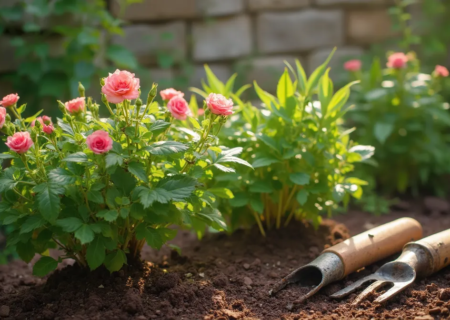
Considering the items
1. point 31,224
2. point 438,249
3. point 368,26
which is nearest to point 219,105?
point 31,224

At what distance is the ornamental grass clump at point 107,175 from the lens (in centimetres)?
169

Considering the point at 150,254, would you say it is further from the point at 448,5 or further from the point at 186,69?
the point at 448,5

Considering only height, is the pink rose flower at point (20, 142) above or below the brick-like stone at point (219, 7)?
below

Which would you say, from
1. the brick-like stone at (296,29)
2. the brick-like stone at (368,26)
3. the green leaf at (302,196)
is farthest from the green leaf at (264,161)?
the brick-like stone at (368,26)

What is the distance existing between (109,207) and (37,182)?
0.26 m

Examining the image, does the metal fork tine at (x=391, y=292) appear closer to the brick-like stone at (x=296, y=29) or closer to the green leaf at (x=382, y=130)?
the green leaf at (x=382, y=130)

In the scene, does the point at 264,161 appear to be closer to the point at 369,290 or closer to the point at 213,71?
the point at 369,290

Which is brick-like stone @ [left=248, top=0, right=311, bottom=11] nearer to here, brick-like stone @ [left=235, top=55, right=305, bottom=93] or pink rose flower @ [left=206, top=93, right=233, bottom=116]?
brick-like stone @ [left=235, top=55, right=305, bottom=93]

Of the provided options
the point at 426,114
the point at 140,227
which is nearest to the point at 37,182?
the point at 140,227

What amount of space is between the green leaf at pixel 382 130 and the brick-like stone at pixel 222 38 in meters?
1.23

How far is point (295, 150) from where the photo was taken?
7.20ft

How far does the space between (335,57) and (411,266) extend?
2393mm

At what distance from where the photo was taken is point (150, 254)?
2562 millimetres

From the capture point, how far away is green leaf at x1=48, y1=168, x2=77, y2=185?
168 centimetres
